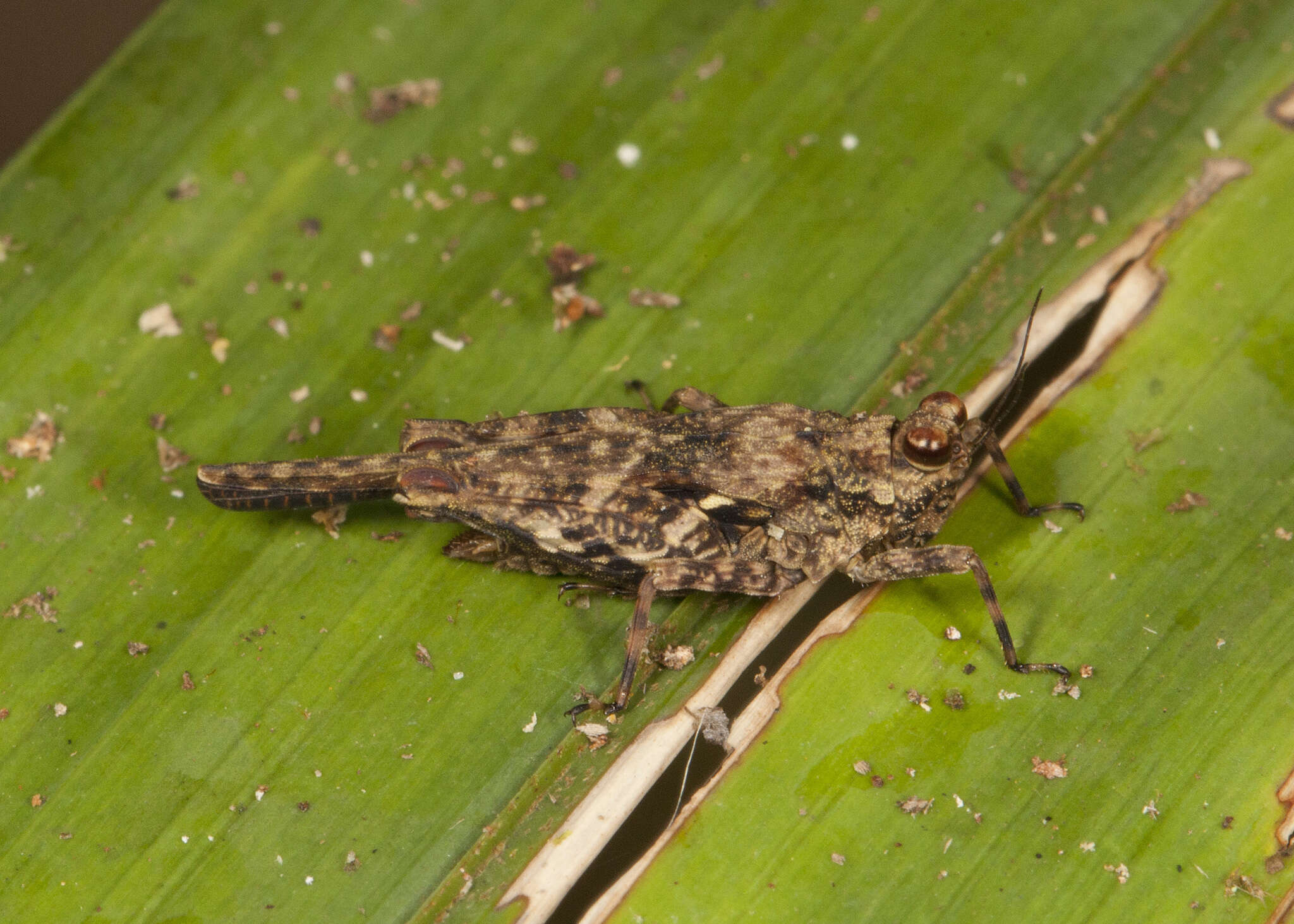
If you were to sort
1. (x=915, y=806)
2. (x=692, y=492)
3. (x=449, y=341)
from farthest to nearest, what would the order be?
(x=449, y=341) → (x=692, y=492) → (x=915, y=806)

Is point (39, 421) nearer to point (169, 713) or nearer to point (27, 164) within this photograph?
point (27, 164)

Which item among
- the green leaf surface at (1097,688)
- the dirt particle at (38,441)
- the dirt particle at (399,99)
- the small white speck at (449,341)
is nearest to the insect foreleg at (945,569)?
the green leaf surface at (1097,688)

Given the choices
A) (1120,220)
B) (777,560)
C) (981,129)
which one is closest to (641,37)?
(981,129)

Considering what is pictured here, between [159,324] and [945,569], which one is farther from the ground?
[159,324]

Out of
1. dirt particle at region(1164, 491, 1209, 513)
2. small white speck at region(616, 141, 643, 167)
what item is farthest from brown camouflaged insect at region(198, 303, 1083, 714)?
small white speck at region(616, 141, 643, 167)

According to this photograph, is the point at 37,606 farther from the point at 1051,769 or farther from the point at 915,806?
the point at 1051,769

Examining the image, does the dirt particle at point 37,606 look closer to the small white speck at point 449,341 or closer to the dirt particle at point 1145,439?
the small white speck at point 449,341

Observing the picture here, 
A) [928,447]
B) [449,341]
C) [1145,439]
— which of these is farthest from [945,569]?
[449,341]
